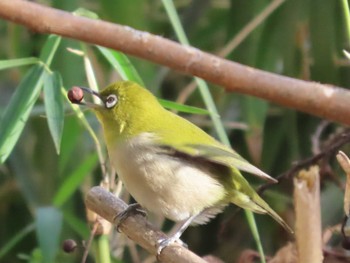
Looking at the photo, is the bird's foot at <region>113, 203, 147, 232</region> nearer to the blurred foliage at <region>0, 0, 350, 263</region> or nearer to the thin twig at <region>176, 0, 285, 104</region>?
the blurred foliage at <region>0, 0, 350, 263</region>

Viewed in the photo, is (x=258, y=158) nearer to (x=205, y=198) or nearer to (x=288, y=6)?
(x=288, y=6)

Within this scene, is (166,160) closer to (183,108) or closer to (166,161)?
(166,161)

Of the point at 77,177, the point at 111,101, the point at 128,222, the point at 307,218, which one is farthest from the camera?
the point at 77,177

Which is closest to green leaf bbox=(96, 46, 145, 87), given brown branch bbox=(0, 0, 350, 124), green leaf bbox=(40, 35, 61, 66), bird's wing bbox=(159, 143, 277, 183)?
green leaf bbox=(40, 35, 61, 66)

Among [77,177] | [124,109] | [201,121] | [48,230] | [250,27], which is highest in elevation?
[250,27]

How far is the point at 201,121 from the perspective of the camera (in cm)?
255

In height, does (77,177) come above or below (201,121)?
below

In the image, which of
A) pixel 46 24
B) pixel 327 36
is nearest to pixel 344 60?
pixel 327 36

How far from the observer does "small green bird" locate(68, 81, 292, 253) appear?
152cm

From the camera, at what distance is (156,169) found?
153 cm

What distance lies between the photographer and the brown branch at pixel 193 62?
985 millimetres

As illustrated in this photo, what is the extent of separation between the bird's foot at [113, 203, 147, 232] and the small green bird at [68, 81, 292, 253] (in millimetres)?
26

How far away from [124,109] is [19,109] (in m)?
0.18

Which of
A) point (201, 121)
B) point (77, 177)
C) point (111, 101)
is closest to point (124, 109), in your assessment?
point (111, 101)
